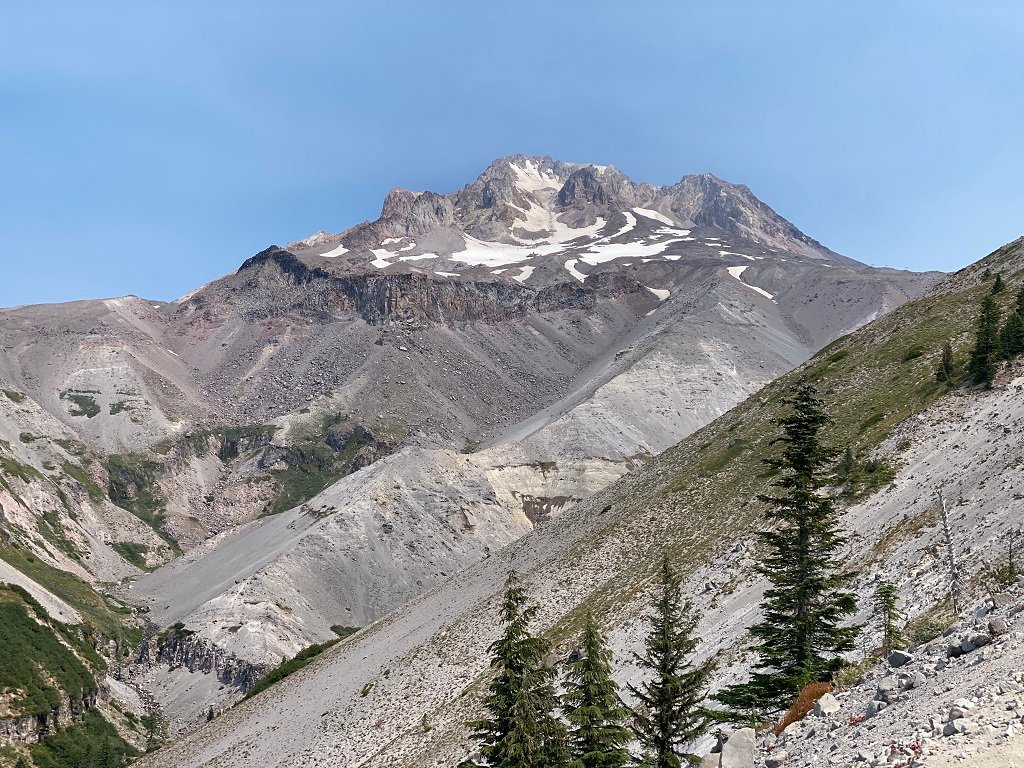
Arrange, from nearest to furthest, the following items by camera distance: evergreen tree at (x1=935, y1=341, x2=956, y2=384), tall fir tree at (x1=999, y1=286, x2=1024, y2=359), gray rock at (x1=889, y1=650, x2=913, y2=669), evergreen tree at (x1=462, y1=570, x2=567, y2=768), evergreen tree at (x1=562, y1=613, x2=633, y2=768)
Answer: gray rock at (x1=889, y1=650, x2=913, y2=669)
evergreen tree at (x1=562, y1=613, x2=633, y2=768)
evergreen tree at (x1=462, y1=570, x2=567, y2=768)
tall fir tree at (x1=999, y1=286, x2=1024, y2=359)
evergreen tree at (x1=935, y1=341, x2=956, y2=384)

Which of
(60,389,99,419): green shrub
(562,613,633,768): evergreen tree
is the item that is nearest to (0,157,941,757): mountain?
(60,389,99,419): green shrub

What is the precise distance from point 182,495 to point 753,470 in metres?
149

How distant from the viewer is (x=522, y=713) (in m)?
19.8

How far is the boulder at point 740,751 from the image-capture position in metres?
14.1

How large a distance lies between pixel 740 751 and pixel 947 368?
3603 centimetres

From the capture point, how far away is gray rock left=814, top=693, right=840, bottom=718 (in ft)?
47.4

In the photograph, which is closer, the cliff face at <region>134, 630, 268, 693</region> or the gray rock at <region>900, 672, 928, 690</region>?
the gray rock at <region>900, 672, 928, 690</region>

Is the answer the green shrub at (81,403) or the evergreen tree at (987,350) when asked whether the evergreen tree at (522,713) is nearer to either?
the evergreen tree at (987,350)

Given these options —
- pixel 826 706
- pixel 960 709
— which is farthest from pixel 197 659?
pixel 960 709

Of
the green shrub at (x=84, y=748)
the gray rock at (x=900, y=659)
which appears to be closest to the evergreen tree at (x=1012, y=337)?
the gray rock at (x=900, y=659)

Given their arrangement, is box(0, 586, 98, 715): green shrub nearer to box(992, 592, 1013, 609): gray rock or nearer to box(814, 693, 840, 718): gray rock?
box(814, 693, 840, 718): gray rock

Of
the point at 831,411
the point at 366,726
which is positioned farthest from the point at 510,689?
the point at 831,411

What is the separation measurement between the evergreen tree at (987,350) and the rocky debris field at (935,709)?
89.7 ft

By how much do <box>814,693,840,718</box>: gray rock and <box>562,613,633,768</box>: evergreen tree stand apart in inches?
213
